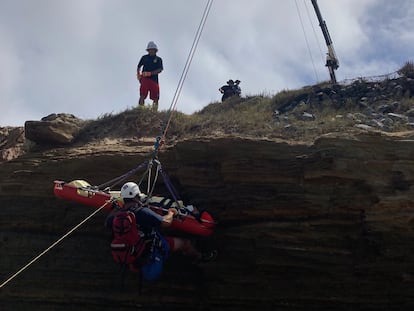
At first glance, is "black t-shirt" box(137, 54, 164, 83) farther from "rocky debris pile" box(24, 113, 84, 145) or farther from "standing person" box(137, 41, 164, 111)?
"rocky debris pile" box(24, 113, 84, 145)

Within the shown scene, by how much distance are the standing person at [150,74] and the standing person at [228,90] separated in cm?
506

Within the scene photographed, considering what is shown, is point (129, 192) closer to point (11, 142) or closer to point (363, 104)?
point (363, 104)

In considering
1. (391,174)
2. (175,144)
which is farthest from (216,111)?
(391,174)

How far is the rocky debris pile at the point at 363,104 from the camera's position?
11.3 m

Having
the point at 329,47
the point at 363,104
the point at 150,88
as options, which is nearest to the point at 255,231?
the point at 363,104

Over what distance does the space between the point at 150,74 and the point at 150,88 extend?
0.39 m

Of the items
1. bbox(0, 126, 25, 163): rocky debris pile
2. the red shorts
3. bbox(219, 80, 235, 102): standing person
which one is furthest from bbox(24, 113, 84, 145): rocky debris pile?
bbox(219, 80, 235, 102): standing person

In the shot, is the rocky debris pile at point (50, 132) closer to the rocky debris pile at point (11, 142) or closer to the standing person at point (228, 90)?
the rocky debris pile at point (11, 142)

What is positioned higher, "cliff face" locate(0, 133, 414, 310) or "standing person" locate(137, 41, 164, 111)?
"standing person" locate(137, 41, 164, 111)

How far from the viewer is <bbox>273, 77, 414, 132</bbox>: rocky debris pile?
1126 centimetres

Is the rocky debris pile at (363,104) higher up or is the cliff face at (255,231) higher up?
the rocky debris pile at (363,104)

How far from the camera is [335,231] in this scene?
887cm

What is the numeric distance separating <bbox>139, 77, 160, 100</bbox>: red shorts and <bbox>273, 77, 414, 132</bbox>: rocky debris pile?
10.7 ft

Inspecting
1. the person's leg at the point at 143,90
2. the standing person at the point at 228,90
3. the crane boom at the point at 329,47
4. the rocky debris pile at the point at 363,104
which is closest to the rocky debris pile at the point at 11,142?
the person's leg at the point at 143,90
